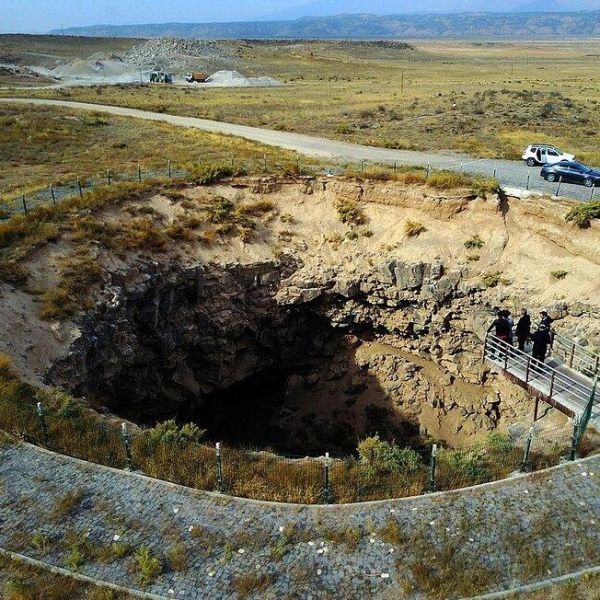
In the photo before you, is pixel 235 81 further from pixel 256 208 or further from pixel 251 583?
pixel 251 583

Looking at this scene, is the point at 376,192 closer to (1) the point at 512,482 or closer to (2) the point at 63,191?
(2) the point at 63,191

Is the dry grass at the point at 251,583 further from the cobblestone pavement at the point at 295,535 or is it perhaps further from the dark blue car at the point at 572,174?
the dark blue car at the point at 572,174

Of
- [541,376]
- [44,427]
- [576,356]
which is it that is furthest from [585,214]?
[44,427]

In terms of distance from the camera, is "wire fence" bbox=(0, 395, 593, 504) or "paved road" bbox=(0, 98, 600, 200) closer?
"wire fence" bbox=(0, 395, 593, 504)

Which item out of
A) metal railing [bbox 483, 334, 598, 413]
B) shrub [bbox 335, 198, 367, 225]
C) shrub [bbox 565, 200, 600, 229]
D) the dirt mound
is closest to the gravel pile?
the dirt mound

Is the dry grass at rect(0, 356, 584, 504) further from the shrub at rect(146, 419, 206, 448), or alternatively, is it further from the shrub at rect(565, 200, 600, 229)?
the shrub at rect(565, 200, 600, 229)

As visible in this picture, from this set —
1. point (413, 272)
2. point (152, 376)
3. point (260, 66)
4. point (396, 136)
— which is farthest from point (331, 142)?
point (260, 66)

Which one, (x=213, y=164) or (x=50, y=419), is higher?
(x=213, y=164)
